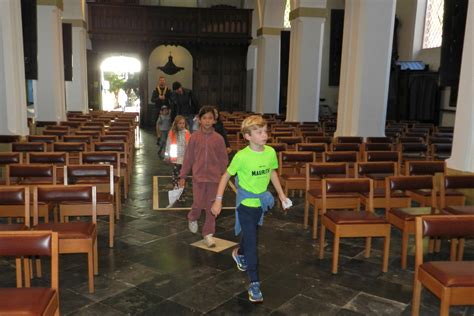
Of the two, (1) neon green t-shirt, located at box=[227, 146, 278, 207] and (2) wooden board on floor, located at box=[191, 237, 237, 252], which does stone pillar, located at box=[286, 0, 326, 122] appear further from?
(1) neon green t-shirt, located at box=[227, 146, 278, 207]

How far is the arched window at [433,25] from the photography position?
20.0m

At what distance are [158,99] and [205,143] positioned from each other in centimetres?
796

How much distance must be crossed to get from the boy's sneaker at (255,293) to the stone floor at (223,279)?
5cm

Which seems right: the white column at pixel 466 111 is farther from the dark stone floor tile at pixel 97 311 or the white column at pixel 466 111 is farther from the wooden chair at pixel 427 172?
the dark stone floor tile at pixel 97 311

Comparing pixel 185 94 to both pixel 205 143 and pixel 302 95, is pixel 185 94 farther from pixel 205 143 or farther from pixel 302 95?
pixel 302 95

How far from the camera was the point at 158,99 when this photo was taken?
1298 centimetres

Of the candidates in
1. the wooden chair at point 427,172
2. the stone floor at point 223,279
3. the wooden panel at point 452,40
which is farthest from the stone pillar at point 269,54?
the stone floor at point 223,279

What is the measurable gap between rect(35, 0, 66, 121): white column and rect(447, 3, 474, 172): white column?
1077 centimetres

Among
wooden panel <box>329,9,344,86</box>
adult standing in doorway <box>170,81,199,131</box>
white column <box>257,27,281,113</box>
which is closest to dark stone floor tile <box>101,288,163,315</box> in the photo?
adult standing in doorway <box>170,81,199,131</box>

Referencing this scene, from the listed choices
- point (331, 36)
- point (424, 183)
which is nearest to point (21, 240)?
point (424, 183)

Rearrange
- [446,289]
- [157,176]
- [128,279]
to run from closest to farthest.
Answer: [446,289] → [128,279] → [157,176]

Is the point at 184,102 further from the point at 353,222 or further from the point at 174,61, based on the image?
the point at 174,61

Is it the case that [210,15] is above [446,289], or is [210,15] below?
above

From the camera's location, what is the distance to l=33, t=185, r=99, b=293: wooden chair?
13.5 feet
